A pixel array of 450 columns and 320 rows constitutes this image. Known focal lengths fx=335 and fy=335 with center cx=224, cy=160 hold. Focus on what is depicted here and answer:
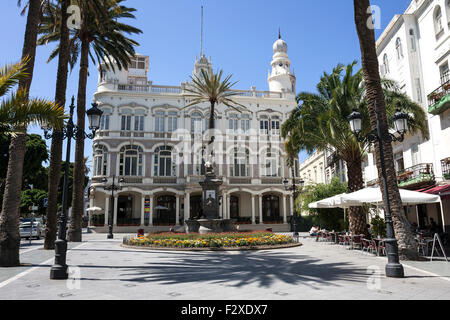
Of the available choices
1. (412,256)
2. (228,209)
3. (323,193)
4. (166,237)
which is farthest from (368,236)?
(228,209)

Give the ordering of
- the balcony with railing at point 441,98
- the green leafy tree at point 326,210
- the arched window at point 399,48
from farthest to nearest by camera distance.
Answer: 1. the green leafy tree at point 326,210
2. the arched window at point 399,48
3. the balcony with railing at point 441,98

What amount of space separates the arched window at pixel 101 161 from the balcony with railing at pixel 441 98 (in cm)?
3085

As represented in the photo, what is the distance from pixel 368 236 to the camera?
16.7 meters

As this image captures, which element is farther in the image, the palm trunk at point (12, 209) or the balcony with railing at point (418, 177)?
the balcony with railing at point (418, 177)

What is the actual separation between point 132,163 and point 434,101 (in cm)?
2925

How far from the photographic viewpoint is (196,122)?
39562 millimetres

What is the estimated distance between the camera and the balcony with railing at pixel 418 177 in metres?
18.6

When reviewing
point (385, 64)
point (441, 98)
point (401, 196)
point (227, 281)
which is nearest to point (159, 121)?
point (385, 64)

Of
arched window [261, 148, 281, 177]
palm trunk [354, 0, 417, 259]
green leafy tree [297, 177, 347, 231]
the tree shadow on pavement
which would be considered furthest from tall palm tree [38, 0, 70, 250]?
arched window [261, 148, 281, 177]

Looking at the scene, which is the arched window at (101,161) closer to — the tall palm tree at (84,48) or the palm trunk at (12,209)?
the tall palm tree at (84,48)

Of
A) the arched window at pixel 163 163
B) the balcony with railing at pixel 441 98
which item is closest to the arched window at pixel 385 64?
the balcony with railing at pixel 441 98

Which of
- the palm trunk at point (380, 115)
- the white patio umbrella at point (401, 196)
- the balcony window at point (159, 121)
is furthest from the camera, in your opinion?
the balcony window at point (159, 121)

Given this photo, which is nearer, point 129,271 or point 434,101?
point 129,271
